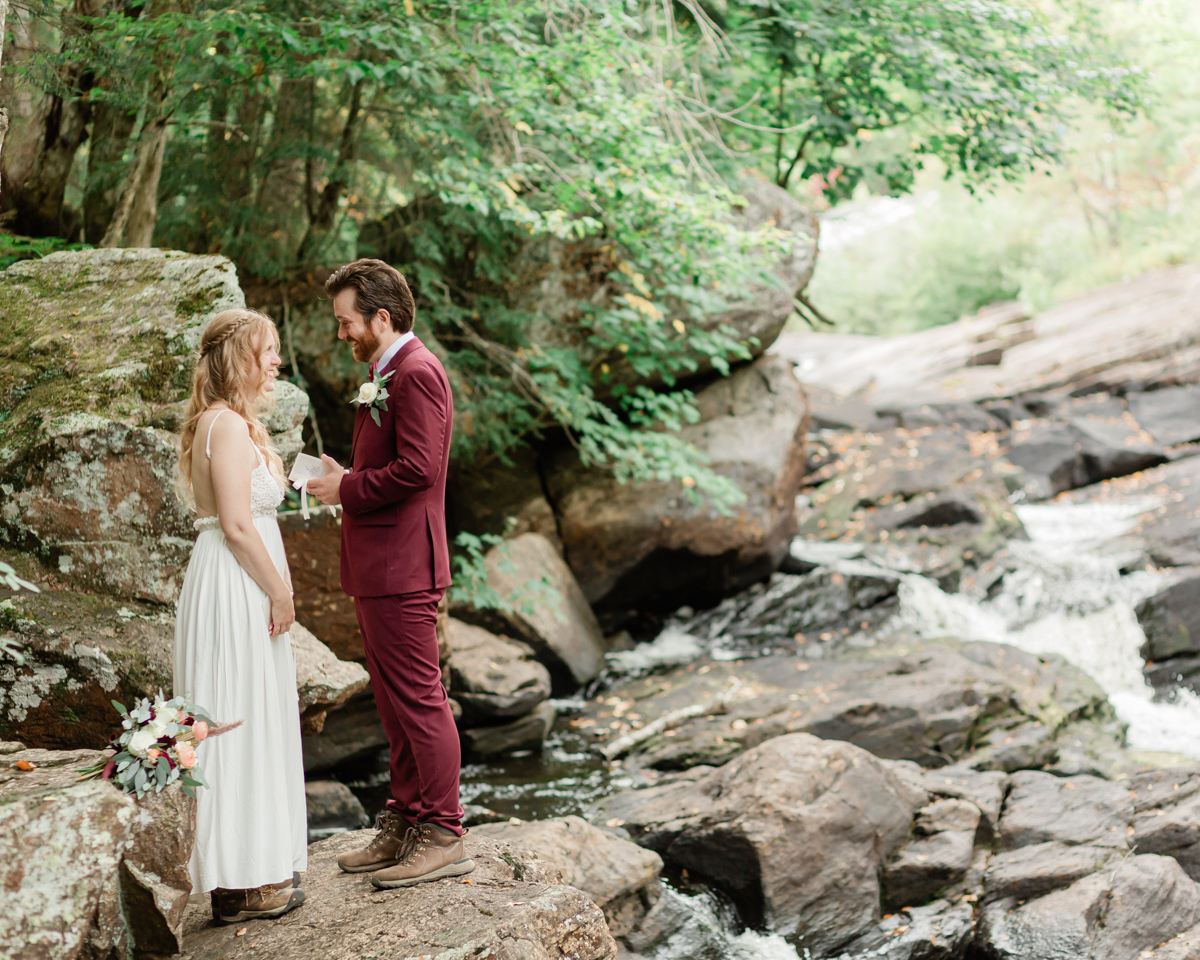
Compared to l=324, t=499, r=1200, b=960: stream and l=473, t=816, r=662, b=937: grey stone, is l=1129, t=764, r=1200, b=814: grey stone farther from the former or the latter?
l=473, t=816, r=662, b=937: grey stone

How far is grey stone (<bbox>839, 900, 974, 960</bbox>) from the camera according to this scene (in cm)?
485

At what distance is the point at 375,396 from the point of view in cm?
339

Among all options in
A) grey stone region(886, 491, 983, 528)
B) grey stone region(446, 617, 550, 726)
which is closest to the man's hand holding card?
grey stone region(446, 617, 550, 726)

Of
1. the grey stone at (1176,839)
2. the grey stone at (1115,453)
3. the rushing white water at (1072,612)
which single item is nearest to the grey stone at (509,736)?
the grey stone at (1176,839)

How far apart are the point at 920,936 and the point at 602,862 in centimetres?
169

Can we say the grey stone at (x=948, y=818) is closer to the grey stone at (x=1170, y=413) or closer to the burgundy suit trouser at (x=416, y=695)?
the burgundy suit trouser at (x=416, y=695)

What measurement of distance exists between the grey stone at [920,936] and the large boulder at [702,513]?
15.0ft

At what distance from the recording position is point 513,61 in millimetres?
6184

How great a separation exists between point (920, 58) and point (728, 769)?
6.46 meters

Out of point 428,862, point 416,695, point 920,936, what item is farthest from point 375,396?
point 920,936

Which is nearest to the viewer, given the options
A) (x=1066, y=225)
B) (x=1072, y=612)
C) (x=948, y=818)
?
(x=948, y=818)

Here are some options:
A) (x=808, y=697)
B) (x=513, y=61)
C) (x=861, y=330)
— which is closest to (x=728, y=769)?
(x=808, y=697)

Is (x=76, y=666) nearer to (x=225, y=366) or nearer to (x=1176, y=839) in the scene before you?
(x=225, y=366)

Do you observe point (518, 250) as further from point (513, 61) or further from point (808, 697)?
point (808, 697)
